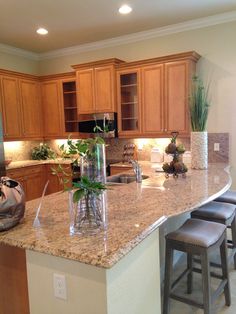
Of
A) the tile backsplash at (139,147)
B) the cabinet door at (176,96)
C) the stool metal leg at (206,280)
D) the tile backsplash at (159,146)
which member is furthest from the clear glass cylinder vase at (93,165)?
the tile backsplash at (159,146)

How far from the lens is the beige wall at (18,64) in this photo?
200 inches

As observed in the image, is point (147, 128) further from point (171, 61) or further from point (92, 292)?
point (92, 292)

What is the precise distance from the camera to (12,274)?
4.91ft

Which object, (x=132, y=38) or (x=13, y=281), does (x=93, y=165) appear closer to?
(x=13, y=281)

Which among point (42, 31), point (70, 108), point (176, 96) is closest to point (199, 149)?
point (176, 96)

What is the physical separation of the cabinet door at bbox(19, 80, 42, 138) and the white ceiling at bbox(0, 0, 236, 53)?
80 cm

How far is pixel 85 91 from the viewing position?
4758mm

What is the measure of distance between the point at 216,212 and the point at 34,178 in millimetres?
3338

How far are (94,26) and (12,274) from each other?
3.74 m

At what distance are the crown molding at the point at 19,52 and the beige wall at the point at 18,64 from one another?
55 millimetres

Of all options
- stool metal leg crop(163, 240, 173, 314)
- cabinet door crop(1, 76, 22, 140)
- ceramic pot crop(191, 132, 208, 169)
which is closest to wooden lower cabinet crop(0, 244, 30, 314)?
stool metal leg crop(163, 240, 173, 314)

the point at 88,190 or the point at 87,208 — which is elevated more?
the point at 88,190

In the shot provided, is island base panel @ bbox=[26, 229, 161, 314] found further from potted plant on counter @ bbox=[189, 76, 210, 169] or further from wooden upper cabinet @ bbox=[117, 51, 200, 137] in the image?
wooden upper cabinet @ bbox=[117, 51, 200, 137]

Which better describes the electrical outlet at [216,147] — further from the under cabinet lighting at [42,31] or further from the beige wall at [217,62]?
the under cabinet lighting at [42,31]
